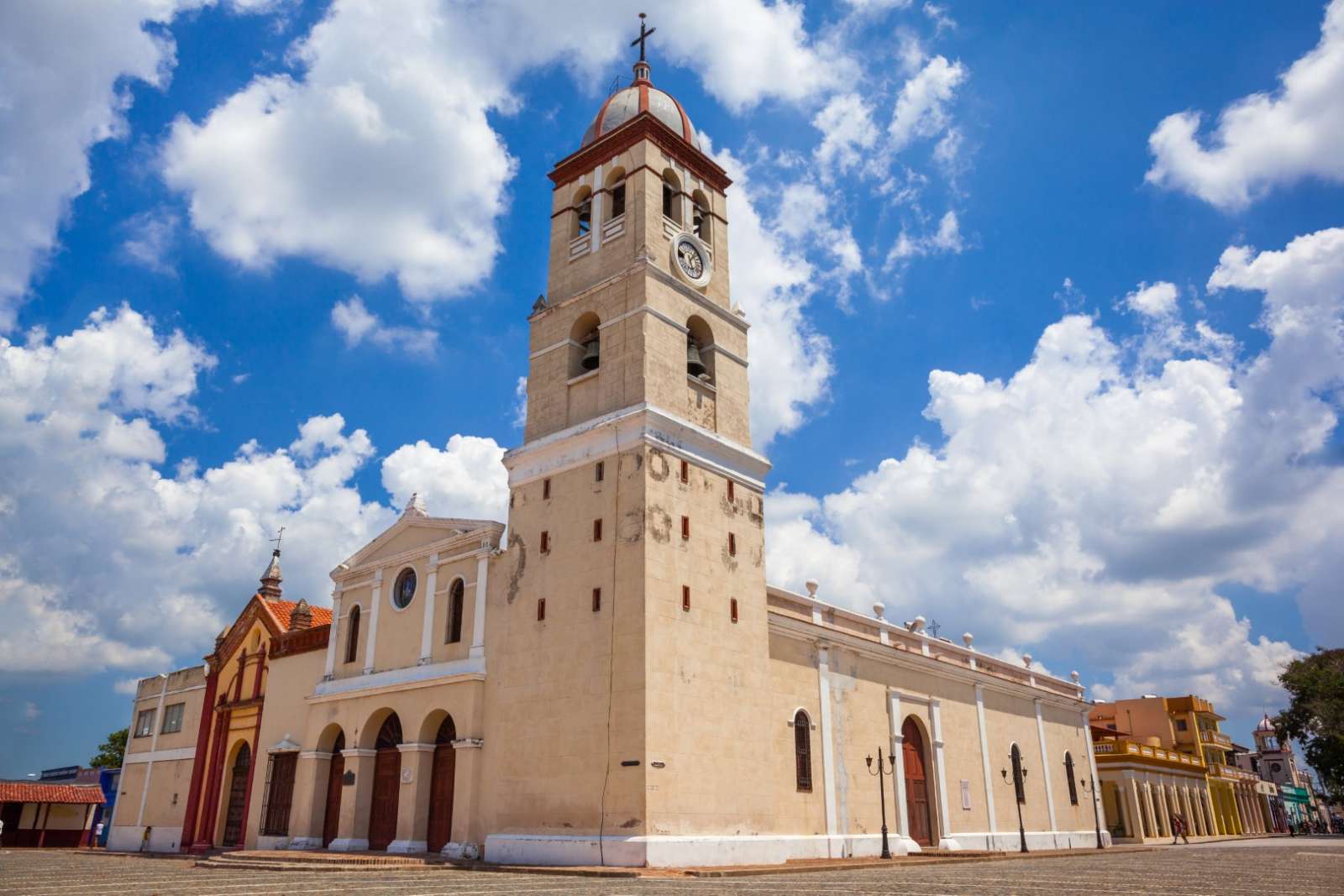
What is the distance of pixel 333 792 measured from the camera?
88.0 feet

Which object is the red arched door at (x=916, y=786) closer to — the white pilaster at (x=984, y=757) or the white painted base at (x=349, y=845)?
the white pilaster at (x=984, y=757)

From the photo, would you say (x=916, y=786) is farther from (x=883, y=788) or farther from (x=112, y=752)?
(x=112, y=752)

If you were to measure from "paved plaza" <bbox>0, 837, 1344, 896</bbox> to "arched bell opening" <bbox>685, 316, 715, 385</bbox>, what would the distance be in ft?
41.4

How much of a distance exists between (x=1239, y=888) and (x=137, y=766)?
37.3 m

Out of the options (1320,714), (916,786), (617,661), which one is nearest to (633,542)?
(617,661)

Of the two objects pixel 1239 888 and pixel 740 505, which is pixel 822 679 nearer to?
pixel 740 505

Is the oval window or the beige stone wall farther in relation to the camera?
the oval window

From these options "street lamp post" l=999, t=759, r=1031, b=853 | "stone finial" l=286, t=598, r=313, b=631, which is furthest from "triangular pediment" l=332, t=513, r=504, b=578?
"street lamp post" l=999, t=759, r=1031, b=853

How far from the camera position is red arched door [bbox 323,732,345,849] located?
2614cm

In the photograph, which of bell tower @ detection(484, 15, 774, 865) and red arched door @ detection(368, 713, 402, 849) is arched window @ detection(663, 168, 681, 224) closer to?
bell tower @ detection(484, 15, 774, 865)

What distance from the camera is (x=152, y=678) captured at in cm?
3784

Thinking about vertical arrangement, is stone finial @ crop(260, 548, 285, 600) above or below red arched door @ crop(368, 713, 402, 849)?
above

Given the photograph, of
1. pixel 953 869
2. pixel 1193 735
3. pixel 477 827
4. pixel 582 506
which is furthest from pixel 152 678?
pixel 1193 735

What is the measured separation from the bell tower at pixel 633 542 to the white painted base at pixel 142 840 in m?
17.7
